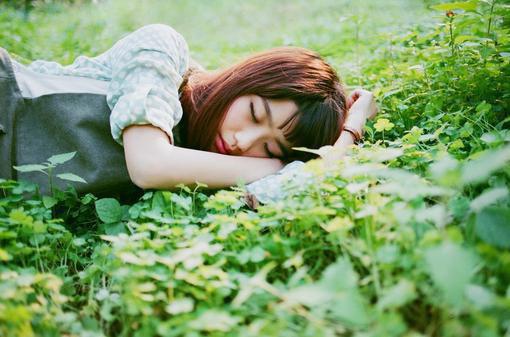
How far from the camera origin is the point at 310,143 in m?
2.19

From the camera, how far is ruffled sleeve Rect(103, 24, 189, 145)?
6.00ft

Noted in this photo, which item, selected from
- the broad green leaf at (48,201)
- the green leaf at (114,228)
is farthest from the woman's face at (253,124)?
the broad green leaf at (48,201)

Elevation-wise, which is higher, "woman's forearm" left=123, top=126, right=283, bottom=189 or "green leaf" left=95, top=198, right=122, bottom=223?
"woman's forearm" left=123, top=126, right=283, bottom=189

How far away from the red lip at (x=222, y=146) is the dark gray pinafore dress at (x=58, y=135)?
42 centimetres

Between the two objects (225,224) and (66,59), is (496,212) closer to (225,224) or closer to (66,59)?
(225,224)

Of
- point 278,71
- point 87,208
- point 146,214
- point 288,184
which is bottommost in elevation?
point 87,208

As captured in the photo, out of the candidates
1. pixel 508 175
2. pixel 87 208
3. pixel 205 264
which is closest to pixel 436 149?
pixel 508 175

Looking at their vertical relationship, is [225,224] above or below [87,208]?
above

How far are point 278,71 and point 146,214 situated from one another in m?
0.93

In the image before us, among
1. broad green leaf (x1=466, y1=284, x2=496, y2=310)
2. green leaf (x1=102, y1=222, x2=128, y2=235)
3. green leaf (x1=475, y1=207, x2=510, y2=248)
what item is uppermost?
green leaf (x1=475, y1=207, x2=510, y2=248)

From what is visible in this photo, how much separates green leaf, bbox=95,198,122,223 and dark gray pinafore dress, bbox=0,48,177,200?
219 mm

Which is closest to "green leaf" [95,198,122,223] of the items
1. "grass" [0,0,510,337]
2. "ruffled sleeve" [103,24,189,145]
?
"grass" [0,0,510,337]

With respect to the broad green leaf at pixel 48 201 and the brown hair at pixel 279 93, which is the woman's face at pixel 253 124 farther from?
the broad green leaf at pixel 48 201

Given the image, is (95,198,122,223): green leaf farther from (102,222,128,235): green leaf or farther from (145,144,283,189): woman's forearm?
(145,144,283,189): woman's forearm
